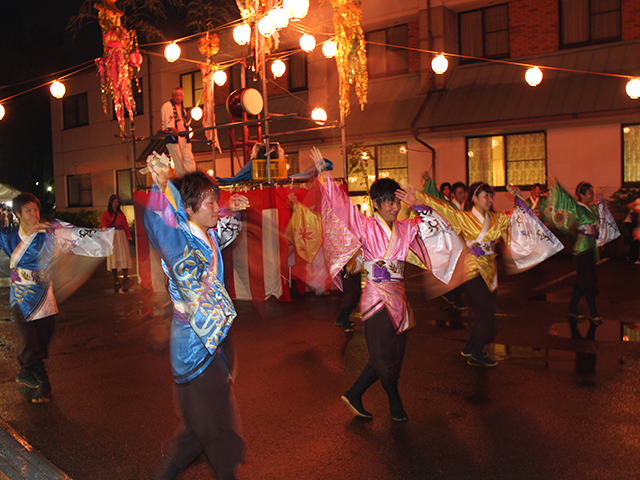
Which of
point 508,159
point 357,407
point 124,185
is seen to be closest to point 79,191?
point 124,185

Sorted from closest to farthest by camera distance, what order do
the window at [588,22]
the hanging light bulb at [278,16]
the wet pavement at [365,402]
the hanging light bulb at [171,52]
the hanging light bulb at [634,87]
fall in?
the wet pavement at [365,402] → the hanging light bulb at [278,16] → the hanging light bulb at [634,87] → the hanging light bulb at [171,52] → the window at [588,22]

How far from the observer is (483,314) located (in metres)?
5.16

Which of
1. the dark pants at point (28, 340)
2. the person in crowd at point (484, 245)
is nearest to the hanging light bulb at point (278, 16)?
the person in crowd at point (484, 245)

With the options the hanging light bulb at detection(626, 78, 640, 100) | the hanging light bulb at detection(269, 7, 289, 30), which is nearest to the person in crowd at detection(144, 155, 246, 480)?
the hanging light bulb at detection(269, 7, 289, 30)

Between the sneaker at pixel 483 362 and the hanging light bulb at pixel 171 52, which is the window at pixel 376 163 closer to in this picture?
the hanging light bulb at pixel 171 52

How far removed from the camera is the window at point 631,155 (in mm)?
12906

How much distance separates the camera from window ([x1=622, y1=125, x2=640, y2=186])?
12.9 metres

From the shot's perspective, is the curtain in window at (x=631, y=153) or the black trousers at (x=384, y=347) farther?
the curtain in window at (x=631, y=153)

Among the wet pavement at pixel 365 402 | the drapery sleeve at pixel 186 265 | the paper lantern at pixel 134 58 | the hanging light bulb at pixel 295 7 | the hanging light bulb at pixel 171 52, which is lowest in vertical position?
the wet pavement at pixel 365 402

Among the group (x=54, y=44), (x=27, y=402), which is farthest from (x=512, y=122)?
(x=54, y=44)

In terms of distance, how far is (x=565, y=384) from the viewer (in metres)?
4.63

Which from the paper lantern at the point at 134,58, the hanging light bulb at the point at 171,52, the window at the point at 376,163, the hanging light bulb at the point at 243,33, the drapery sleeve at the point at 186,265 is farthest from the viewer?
the window at the point at 376,163

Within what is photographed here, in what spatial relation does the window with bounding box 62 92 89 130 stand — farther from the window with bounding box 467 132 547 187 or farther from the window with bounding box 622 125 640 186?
the window with bounding box 622 125 640 186

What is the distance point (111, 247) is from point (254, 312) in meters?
3.78
